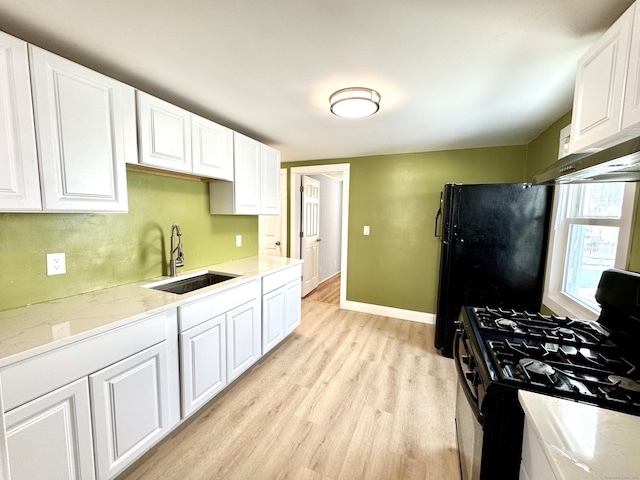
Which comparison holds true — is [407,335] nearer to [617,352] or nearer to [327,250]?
[617,352]

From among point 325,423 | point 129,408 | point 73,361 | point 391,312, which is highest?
point 73,361

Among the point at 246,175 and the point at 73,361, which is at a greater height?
the point at 246,175

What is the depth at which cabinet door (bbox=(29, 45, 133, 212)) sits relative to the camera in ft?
4.13

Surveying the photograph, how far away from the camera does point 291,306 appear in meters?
2.91

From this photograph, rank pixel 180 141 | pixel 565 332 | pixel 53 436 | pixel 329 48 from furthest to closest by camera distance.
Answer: pixel 180 141 → pixel 329 48 → pixel 565 332 → pixel 53 436

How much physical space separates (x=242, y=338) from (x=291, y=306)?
2.71 ft

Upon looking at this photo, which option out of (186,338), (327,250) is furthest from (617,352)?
(327,250)

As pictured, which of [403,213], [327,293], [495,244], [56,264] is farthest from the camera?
[327,293]

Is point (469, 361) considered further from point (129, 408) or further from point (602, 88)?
point (129, 408)

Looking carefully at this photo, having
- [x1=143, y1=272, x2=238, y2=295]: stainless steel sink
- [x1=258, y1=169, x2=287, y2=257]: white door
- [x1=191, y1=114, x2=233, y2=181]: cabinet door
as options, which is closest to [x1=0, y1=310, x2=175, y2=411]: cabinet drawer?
[x1=143, y1=272, x2=238, y2=295]: stainless steel sink

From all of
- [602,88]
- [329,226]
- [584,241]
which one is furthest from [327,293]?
[602,88]

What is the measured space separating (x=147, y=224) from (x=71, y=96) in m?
0.92

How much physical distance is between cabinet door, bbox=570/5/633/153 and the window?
534 millimetres

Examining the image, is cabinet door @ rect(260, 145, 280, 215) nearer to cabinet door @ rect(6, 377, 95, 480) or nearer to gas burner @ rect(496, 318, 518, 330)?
cabinet door @ rect(6, 377, 95, 480)
